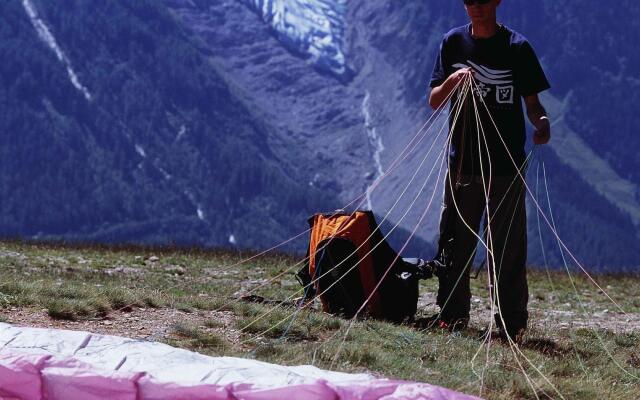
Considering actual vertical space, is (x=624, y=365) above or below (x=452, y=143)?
below

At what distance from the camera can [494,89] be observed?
9.27m

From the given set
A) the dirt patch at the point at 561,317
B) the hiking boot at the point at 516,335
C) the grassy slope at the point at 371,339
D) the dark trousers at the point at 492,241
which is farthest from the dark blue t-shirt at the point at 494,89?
the dirt patch at the point at 561,317

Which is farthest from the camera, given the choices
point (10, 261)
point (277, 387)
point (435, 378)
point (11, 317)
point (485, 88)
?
point (10, 261)

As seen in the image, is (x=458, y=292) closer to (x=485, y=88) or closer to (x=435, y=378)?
(x=485, y=88)

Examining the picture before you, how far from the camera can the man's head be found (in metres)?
9.05

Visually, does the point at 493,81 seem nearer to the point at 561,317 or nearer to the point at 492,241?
the point at 492,241

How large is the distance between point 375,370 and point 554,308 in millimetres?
6781

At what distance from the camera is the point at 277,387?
222 inches

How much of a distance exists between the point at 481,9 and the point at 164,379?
4453 millimetres

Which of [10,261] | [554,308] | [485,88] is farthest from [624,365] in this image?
[10,261]

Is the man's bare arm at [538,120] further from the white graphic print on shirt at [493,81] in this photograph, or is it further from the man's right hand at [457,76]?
the man's right hand at [457,76]

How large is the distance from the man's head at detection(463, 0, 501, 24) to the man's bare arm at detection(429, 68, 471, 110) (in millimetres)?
426

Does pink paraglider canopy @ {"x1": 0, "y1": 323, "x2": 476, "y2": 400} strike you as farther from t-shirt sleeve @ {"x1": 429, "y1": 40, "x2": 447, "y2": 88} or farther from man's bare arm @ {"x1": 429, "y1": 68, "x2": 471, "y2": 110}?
t-shirt sleeve @ {"x1": 429, "y1": 40, "x2": 447, "y2": 88}

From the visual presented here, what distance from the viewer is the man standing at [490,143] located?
361 inches
